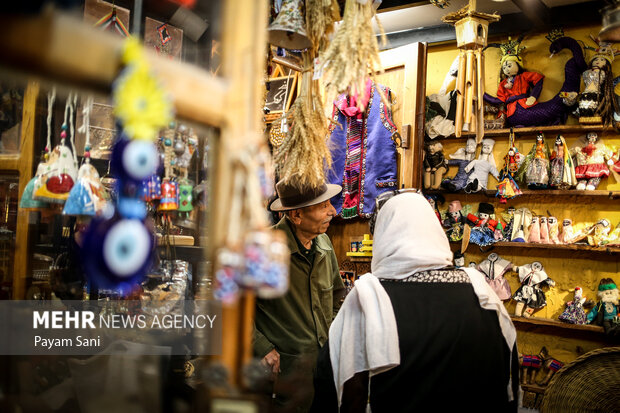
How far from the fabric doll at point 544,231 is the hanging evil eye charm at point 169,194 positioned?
3745 mm

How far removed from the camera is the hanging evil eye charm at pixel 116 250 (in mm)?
817

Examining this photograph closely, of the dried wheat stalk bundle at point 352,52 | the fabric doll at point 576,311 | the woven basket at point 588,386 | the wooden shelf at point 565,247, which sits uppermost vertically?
the dried wheat stalk bundle at point 352,52

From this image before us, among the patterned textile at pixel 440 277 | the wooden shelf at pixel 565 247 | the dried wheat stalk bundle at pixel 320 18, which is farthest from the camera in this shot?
the wooden shelf at pixel 565 247

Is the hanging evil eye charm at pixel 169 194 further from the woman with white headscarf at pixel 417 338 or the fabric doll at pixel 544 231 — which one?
the fabric doll at pixel 544 231

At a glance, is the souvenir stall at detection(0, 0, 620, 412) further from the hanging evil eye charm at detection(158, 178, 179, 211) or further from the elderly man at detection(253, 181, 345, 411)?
the elderly man at detection(253, 181, 345, 411)

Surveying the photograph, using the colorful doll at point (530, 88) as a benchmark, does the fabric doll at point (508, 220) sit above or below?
below

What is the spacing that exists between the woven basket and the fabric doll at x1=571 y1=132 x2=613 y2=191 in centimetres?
159

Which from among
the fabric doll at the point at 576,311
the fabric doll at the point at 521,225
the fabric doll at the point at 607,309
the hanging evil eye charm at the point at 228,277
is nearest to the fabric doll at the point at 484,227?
the fabric doll at the point at 521,225

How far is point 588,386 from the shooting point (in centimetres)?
310

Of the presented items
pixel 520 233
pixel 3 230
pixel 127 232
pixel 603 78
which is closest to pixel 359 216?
pixel 520 233

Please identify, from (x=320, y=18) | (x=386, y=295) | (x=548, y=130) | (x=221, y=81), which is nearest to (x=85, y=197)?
(x=221, y=81)

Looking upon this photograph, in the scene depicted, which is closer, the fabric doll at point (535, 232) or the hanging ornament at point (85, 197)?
the hanging ornament at point (85, 197)

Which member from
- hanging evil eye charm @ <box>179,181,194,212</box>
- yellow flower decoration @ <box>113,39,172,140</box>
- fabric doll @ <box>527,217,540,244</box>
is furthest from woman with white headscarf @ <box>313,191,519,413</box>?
fabric doll @ <box>527,217,540,244</box>

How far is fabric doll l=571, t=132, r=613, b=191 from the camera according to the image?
4059mm
